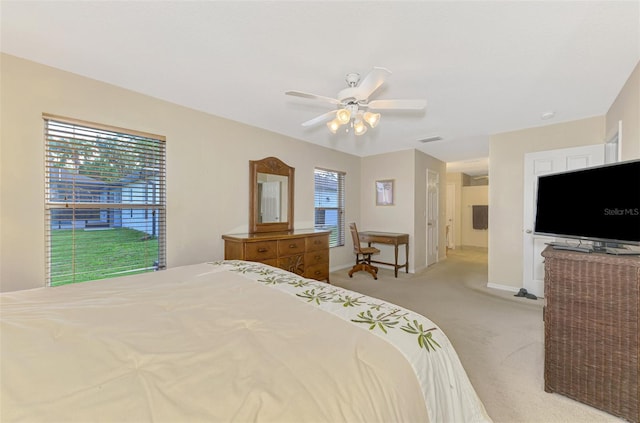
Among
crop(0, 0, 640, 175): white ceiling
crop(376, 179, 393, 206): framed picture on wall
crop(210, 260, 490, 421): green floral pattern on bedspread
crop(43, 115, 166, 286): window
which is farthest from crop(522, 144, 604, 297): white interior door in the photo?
crop(43, 115, 166, 286): window

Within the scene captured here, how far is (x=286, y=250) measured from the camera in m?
3.45

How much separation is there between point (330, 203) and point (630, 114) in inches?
153

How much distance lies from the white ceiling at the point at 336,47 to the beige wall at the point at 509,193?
0.73 m

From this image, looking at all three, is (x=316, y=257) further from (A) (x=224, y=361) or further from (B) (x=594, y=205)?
(A) (x=224, y=361)

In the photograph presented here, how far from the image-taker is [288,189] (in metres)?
4.20

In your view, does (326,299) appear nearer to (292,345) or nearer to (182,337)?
(292,345)

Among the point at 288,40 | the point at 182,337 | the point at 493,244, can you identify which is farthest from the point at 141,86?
the point at 493,244

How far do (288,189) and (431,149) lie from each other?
298 centimetres

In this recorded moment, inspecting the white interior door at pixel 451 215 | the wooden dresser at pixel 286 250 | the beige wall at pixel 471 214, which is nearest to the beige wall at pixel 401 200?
the wooden dresser at pixel 286 250

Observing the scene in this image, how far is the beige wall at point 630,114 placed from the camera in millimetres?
2129

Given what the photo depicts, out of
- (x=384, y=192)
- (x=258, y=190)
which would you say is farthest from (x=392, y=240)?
(x=258, y=190)

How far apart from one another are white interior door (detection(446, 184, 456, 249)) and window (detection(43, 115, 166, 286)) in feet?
25.9

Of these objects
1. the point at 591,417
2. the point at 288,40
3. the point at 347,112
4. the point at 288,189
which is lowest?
the point at 591,417

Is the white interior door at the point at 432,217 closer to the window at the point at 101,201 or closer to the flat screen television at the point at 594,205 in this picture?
the flat screen television at the point at 594,205
